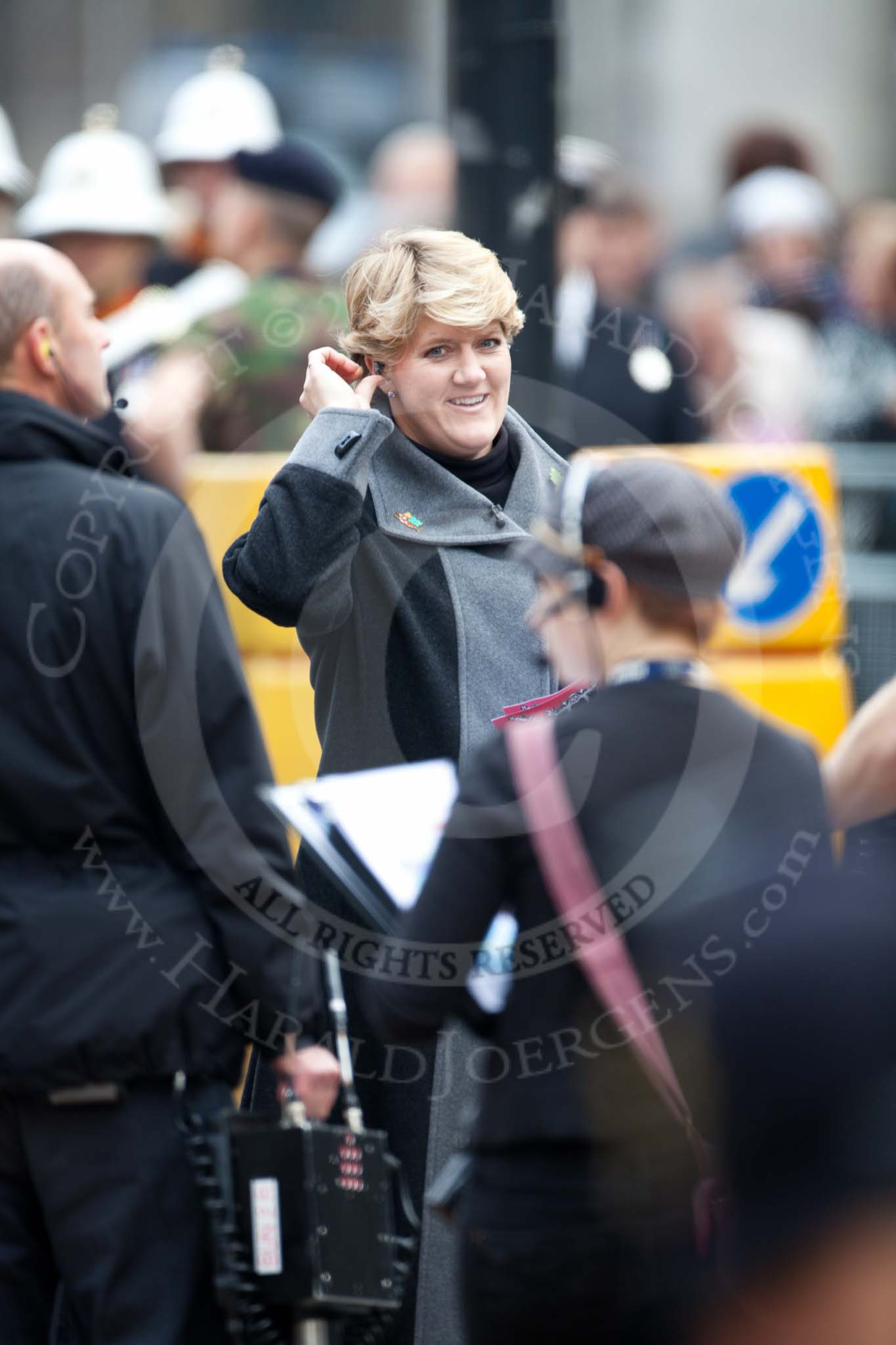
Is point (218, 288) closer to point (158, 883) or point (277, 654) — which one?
point (277, 654)

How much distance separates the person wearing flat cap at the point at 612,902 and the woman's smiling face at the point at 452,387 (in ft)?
1.23

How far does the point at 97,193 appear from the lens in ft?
20.9

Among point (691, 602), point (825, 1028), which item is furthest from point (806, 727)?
point (825, 1028)

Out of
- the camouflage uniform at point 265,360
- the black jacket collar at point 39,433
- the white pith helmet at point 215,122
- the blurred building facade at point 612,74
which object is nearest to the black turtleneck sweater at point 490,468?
the camouflage uniform at point 265,360

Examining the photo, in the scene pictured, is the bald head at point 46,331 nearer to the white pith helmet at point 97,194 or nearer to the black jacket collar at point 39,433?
the black jacket collar at point 39,433

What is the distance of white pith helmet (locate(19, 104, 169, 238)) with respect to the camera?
6.22m

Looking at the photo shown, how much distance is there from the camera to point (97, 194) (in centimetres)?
636

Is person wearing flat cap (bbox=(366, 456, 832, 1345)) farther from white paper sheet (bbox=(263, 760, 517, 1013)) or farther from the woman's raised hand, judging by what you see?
the woman's raised hand

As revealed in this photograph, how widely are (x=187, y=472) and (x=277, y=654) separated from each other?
5.57 ft

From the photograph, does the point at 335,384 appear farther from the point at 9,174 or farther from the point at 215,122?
the point at 9,174

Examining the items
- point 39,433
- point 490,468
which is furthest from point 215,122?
point 490,468

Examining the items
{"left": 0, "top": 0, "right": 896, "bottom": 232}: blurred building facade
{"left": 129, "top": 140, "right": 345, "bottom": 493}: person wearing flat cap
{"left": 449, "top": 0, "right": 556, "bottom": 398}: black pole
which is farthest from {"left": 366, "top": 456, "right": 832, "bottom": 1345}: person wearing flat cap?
{"left": 0, "top": 0, "right": 896, "bottom": 232}: blurred building facade

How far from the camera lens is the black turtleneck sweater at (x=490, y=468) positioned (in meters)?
3.05

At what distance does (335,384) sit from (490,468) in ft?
0.95
